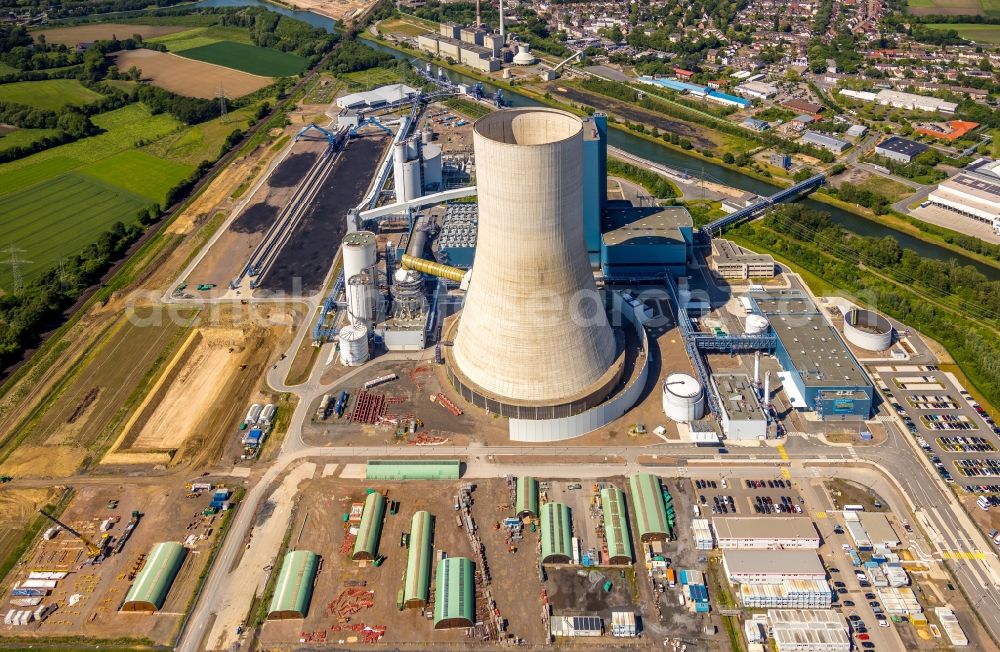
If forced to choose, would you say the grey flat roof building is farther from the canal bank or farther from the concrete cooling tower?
the concrete cooling tower

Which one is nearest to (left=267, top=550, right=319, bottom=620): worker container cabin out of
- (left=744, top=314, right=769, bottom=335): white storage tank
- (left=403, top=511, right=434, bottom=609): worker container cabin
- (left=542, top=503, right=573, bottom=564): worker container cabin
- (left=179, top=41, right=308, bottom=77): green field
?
(left=403, top=511, right=434, bottom=609): worker container cabin

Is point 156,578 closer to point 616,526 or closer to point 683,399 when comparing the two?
point 616,526

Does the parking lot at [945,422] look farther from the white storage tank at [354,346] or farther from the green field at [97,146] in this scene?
the green field at [97,146]

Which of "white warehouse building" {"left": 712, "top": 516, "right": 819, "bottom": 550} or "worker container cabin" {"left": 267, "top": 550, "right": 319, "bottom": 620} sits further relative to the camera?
"white warehouse building" {"left": 712, "top": 516, "right": 819, "bottom": 550}

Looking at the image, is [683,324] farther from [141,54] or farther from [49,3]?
[49,3]

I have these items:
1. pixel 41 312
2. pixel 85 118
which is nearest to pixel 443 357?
pixel 41 312

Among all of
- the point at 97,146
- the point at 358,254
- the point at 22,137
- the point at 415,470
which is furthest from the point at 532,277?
the point at 22,137

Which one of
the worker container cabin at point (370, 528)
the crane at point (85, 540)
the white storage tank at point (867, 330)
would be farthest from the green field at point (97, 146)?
the white storage tank at point (867, 330)
